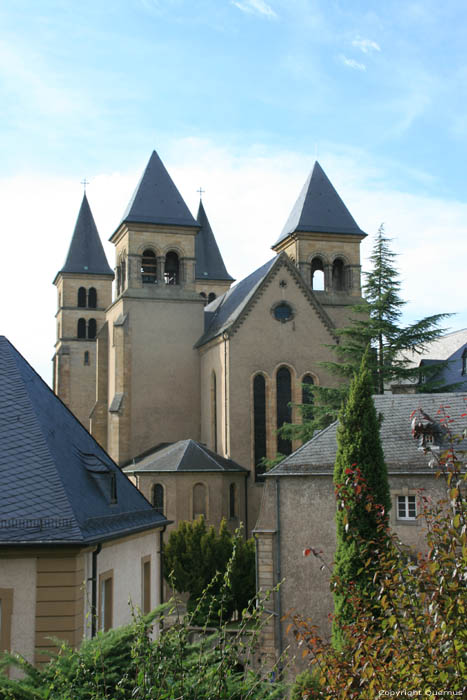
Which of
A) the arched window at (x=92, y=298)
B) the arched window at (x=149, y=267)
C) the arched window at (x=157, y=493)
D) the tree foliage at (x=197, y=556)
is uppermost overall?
the arched window at (x=92, y=298)

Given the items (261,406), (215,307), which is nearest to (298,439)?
(261,406)

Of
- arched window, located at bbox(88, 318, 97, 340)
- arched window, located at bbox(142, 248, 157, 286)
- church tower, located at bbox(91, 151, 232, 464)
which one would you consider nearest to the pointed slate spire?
arched window, located at bbox(88, 318, 97, 340)

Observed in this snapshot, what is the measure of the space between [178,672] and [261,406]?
37.4 m

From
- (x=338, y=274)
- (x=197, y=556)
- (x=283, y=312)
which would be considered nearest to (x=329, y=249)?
(x=338, y=274)

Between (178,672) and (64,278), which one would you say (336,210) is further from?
(178,672)

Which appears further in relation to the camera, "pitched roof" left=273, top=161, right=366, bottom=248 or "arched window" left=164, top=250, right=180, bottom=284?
"pitched roof" left=273, top=161, right=366, bottom=248

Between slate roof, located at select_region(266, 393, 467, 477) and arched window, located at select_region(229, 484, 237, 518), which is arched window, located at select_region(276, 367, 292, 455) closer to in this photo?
arched window, located at select_region(229, 484, 237, 518)

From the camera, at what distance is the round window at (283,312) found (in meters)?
45.0

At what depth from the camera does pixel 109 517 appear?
1471 cm

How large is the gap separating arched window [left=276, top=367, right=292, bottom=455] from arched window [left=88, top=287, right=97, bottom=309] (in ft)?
112

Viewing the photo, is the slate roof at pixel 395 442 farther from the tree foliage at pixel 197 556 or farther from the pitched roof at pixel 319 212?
the pitched roof at pixel 319 212

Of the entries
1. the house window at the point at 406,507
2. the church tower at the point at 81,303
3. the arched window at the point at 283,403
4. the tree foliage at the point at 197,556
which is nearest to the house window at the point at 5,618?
the house window at the point at 406,507

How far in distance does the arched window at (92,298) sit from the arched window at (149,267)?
84.3 ft

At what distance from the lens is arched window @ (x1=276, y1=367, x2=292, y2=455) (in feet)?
143
